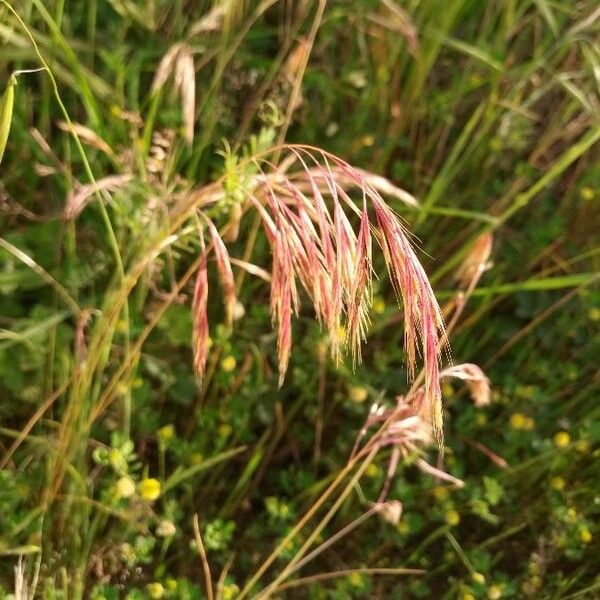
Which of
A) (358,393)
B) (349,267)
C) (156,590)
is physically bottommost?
(156,590)

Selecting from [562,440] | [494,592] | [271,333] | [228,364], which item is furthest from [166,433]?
[562,440]

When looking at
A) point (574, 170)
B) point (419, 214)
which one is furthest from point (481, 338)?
point (574, 170)

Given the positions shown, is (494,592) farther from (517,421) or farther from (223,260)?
(223,260)

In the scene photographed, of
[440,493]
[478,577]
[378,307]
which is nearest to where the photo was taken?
[478,577]

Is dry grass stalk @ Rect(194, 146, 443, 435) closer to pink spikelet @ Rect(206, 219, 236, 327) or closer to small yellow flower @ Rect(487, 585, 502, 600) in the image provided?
pink spikelet @ Rect(206, 219, 236, 327)

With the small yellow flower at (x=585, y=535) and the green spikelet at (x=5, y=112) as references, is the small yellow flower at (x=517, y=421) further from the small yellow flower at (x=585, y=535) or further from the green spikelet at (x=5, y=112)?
the green spikelet at (x=5, y=112)

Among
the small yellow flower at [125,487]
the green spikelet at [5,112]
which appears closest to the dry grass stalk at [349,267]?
the green spikelet at [5,112]
